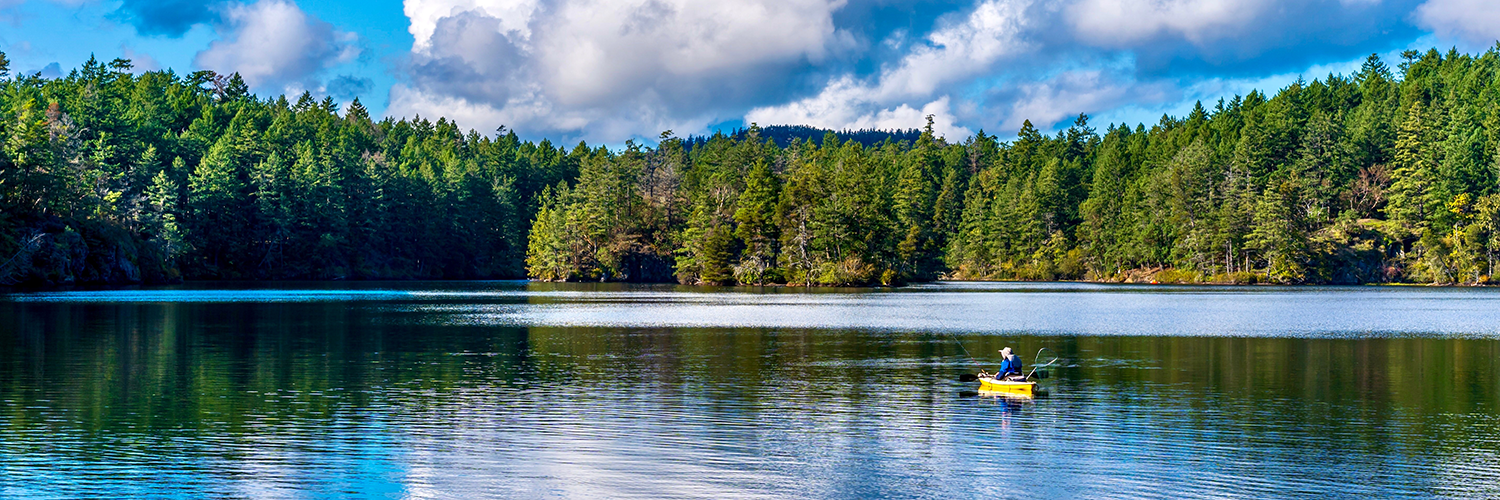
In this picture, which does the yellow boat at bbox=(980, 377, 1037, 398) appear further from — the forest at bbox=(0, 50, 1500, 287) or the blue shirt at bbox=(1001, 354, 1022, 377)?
the forest at bbox=(0, 50, 1500, 287)

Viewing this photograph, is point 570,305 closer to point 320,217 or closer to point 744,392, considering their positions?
point 744,392

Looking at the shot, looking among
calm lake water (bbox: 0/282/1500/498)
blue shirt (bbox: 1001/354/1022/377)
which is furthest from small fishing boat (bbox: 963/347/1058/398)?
Result: calm lake water (bbox: 0/282/1500/498)

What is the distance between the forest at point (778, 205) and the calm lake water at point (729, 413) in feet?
245

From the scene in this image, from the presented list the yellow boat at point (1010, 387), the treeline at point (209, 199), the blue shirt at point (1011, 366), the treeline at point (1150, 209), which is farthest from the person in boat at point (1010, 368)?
the treeline at point (1150, 209)

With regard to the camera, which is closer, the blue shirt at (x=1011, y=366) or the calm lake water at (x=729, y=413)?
the calm lake water at (x=729, y=413)

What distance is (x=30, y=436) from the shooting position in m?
21.5

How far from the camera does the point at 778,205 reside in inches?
5094

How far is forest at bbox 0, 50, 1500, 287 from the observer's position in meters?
126

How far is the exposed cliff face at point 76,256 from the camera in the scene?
9519 centimetres

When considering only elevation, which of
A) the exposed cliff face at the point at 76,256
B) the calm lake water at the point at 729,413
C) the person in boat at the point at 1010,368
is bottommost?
the calm lake water at the point at 729,413

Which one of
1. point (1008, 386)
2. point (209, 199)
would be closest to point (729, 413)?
point (1008, 386)

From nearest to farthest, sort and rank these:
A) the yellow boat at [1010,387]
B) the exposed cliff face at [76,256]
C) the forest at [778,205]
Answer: the yellow boat at [1010,387] → the exposed cliff face at [76,256] → the forest at [778,205]

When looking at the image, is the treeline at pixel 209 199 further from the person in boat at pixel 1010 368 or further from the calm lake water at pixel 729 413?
the person in boat at pixel 1010 368

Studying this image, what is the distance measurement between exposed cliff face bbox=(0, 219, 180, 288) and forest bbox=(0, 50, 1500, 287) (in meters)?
0.25
